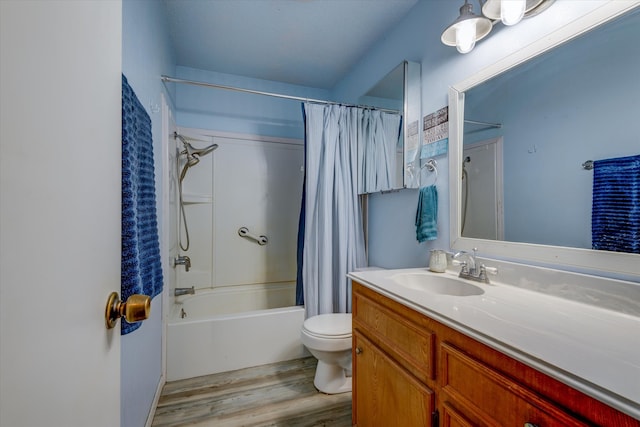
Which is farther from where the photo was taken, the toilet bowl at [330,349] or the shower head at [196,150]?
the shower head at [196,150]

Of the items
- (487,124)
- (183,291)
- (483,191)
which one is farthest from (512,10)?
(183,291)

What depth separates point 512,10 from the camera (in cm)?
114

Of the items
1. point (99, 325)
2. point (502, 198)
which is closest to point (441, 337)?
point (502, 198)

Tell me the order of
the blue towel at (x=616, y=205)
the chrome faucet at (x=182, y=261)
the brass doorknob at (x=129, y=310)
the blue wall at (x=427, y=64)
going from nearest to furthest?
the brass doorknob at (x=129, y=310) < the blue towel at (x=616, y=205) < the blue wall at (x=427, y=64) < the chrome faucet at (x=182, y=261)

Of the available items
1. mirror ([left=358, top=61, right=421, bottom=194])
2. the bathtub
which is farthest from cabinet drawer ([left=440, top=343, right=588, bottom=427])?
the bathtub

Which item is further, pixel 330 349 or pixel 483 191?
pixel 330 349

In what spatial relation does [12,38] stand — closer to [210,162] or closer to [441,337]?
[441,337]

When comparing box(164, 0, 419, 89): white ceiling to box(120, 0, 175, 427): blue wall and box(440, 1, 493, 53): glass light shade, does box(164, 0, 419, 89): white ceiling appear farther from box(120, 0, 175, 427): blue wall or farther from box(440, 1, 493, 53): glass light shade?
box(440, 1, 493, 53): glass light shade

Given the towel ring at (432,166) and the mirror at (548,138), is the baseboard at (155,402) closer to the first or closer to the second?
the mirror at (548,138)

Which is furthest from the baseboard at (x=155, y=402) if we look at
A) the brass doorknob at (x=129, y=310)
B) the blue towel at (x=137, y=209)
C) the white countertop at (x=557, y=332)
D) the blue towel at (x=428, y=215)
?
the blue towel at (x=428, y=215)

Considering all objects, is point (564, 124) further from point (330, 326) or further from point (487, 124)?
point (330, 326)

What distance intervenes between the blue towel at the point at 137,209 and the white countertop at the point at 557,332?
936 mm

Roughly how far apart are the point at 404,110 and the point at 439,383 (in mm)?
1569

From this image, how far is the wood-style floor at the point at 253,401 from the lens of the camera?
1.57 m
